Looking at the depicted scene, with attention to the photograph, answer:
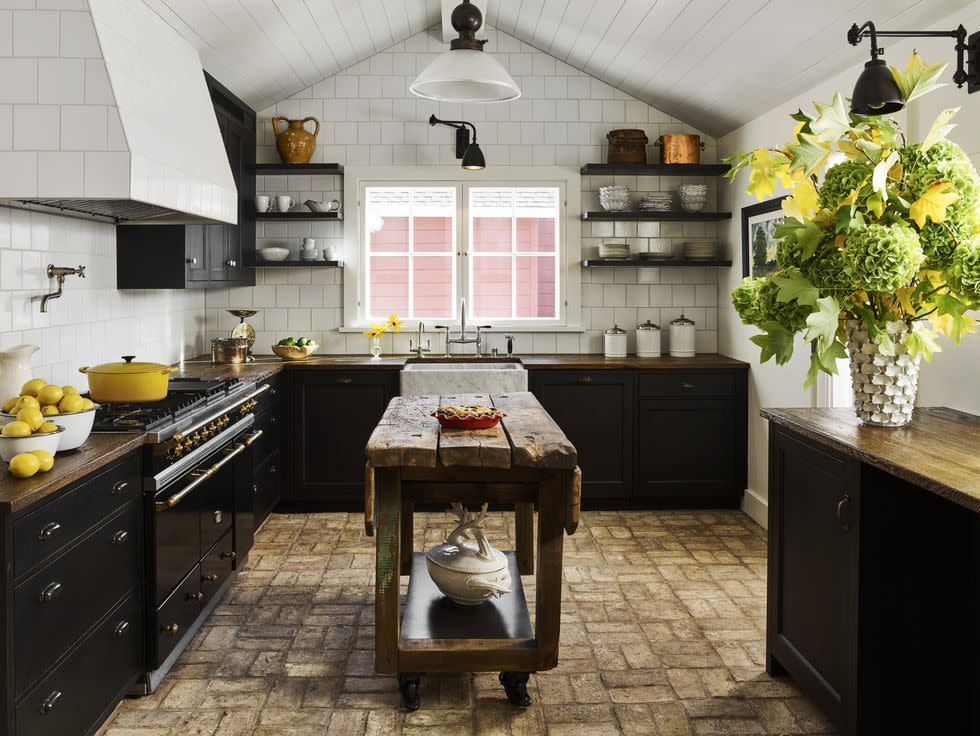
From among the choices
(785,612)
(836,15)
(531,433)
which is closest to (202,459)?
(531,433)

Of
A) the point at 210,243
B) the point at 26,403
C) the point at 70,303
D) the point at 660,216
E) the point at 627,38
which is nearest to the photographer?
the point at 26,403

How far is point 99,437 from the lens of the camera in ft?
10.4

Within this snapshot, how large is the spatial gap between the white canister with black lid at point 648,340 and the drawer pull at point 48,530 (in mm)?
4670

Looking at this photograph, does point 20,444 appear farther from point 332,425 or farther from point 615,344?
point 615,344

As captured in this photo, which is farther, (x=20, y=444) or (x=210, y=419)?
(x=210, y=419)

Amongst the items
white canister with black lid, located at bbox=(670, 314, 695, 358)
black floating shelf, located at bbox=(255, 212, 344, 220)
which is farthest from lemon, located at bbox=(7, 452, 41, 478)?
white canister with black lid, located at bbox=(670, 314, 695, 358)

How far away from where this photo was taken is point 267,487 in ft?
18.0

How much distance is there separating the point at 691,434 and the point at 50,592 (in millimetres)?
4464

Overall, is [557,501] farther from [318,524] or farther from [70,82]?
[318,524]

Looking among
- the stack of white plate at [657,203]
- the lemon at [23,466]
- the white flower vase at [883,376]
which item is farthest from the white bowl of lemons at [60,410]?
the stack of white plate at [657,203]

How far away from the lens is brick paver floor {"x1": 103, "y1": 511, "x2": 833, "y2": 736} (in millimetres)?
3100

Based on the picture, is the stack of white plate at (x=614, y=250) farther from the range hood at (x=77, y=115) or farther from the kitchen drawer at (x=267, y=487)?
the range hood at (x=77, y=115)

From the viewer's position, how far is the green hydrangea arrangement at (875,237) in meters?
2.67

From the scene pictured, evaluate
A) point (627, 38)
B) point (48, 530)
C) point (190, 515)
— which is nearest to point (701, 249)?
point (627, 38)
